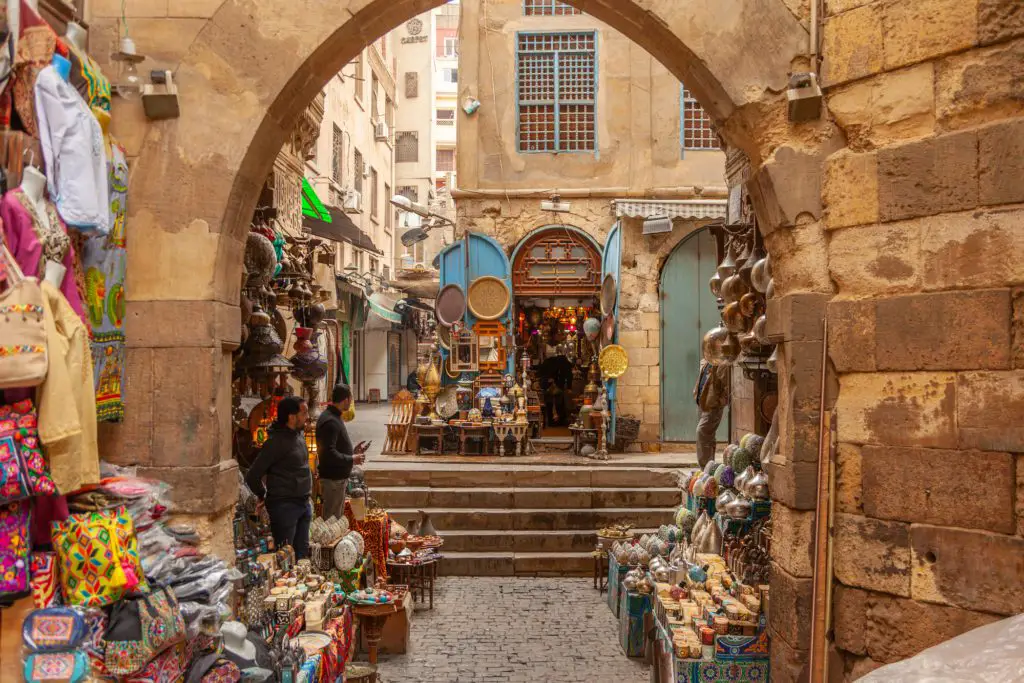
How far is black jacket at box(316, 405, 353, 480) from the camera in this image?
6601 millimetres

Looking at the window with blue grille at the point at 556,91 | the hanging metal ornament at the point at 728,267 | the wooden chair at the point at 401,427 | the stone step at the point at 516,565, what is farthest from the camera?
the window with blue grille at the point at 556,91

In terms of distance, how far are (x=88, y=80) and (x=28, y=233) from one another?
107cm

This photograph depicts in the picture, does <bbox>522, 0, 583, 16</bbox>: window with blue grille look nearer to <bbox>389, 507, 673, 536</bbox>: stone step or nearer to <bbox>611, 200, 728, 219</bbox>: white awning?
<bbox>611, 200, 728, 219</bbox>: white awning

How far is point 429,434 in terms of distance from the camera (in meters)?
11.8

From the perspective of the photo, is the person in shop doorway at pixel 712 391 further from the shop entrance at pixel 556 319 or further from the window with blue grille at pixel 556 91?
the window with blue grille at pixel 556 91

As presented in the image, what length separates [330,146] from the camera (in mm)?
17312

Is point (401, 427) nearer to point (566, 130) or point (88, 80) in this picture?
point (566, 130)

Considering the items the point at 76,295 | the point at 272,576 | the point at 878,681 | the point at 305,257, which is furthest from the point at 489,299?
the point at 878,681

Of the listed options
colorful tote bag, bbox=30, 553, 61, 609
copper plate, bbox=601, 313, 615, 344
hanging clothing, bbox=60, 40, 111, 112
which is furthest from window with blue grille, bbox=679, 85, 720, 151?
colorful tote bag, bbox=30, 553, 61, 609

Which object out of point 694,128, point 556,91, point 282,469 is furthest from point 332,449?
point 694,128

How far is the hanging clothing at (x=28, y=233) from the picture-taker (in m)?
3.21

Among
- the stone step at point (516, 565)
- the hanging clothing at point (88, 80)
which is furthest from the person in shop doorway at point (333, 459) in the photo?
the hanging clothing at point (88, 80)

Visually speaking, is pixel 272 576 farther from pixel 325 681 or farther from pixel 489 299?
pixel 489 299

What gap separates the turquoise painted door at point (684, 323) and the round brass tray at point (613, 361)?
2.45 feet
